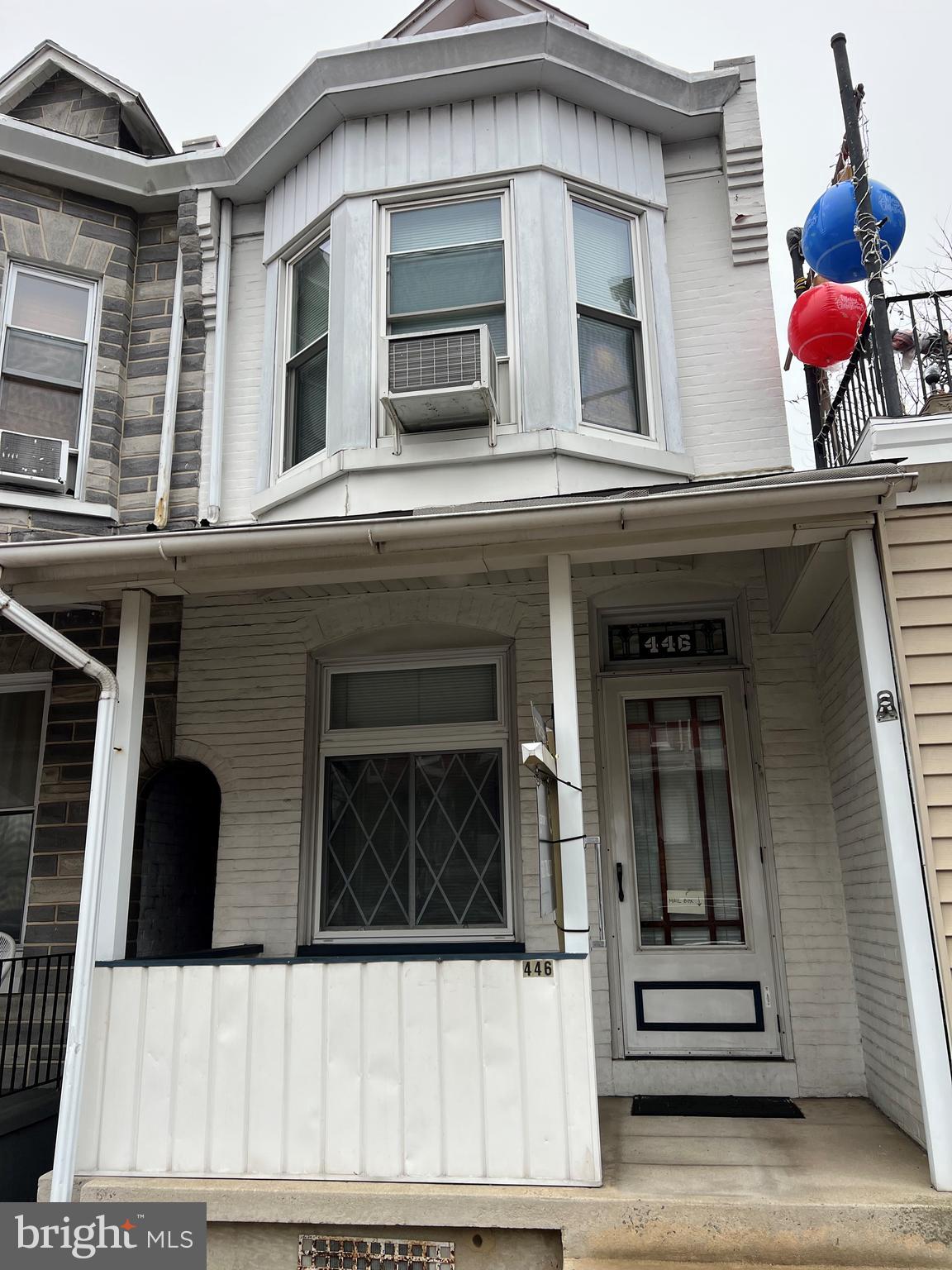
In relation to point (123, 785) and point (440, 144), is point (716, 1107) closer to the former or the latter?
point (123, 785)

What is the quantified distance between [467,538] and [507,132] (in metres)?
3.57

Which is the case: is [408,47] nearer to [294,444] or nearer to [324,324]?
[324,324]

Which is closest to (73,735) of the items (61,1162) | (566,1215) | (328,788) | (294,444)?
(328,788)

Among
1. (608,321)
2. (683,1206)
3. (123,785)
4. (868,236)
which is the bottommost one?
(683,1206)

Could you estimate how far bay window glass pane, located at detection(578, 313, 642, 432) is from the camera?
20.7 feet

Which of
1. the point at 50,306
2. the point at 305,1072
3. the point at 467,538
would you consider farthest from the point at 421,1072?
the point at 50,306

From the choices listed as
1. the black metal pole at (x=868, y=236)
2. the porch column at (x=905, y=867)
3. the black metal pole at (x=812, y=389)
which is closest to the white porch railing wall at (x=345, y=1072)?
the porch column at (x=905, y=867)

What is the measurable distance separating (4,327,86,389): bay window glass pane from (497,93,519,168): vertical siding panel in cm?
343

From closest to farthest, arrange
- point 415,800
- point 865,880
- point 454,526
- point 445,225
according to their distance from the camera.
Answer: point 454,526 → point 865,880 → point 415,800 → point 445,225

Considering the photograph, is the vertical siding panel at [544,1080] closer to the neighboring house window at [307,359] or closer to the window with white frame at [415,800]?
the window with white frame at [415,800]

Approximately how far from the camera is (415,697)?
6652 millimetres

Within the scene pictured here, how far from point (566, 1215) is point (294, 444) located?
5.01 m

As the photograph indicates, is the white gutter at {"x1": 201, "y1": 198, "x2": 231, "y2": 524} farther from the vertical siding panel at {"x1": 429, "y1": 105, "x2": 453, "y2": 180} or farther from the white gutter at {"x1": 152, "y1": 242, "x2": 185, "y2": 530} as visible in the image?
the vertical siding panel at {"x1": 429, "y1": 105, "x2": 453, "y2": 180}

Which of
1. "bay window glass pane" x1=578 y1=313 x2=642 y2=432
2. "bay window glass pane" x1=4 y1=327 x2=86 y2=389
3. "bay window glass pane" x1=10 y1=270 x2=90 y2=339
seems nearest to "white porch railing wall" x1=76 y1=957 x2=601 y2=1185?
"bay window glass pane" x1=578 y1=313 x2=642 y2=432
